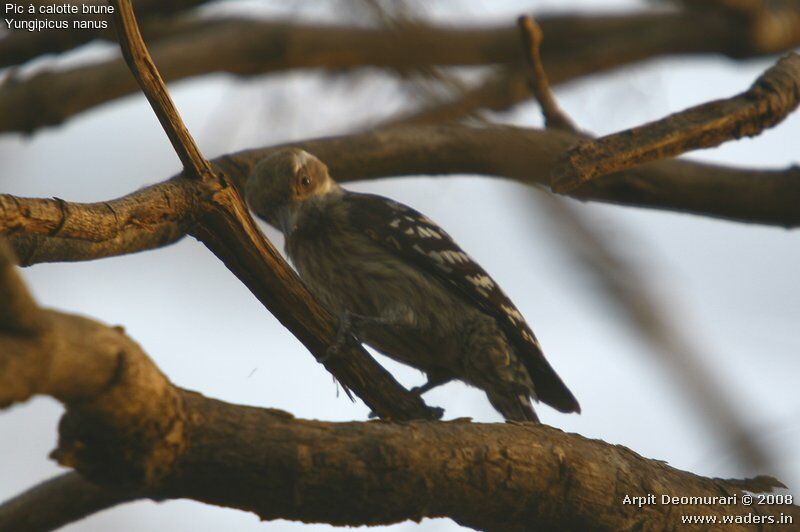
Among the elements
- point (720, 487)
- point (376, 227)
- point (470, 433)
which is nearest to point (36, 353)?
Result: point (470, 433)

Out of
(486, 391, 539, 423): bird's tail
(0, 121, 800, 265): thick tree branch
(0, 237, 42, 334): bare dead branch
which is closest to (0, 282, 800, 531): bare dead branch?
(0, 237, 42, 334): bare dead branch

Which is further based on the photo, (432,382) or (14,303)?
(432,382)

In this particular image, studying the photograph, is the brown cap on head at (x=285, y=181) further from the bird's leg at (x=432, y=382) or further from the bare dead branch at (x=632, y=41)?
the bare dead branch at (x=632, y=41)

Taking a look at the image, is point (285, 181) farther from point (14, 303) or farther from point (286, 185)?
point (14, 303)

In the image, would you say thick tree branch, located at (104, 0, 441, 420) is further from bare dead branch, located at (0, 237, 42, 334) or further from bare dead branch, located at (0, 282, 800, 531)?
bare dead branch, located at (0, 237, 42, 334)

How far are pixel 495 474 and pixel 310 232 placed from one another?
223 cm

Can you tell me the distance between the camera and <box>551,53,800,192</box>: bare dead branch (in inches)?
122

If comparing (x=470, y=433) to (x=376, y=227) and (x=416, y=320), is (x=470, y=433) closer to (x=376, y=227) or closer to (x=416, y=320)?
(x=416, y=320)

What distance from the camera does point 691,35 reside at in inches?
267

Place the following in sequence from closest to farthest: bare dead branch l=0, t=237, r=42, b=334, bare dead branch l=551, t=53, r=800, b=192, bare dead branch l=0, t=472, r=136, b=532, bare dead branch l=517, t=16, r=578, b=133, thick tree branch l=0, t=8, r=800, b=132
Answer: bare dead branch l=0, t=237, r=42, b=334
bare dead branch l=551, t=53, r=800, b=192
bare dead branch l=0, t=472, r=136, b=532
bare dead branch l=517, t=16, r=578, b=133
thick tree branch l=0, t=8, r=800, b=132

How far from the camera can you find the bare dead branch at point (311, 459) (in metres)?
1.92

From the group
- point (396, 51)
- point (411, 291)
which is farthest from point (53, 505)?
point (396, 51)

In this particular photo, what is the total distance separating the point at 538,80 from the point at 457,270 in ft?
3.74

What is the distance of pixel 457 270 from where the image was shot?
4.34 metres
